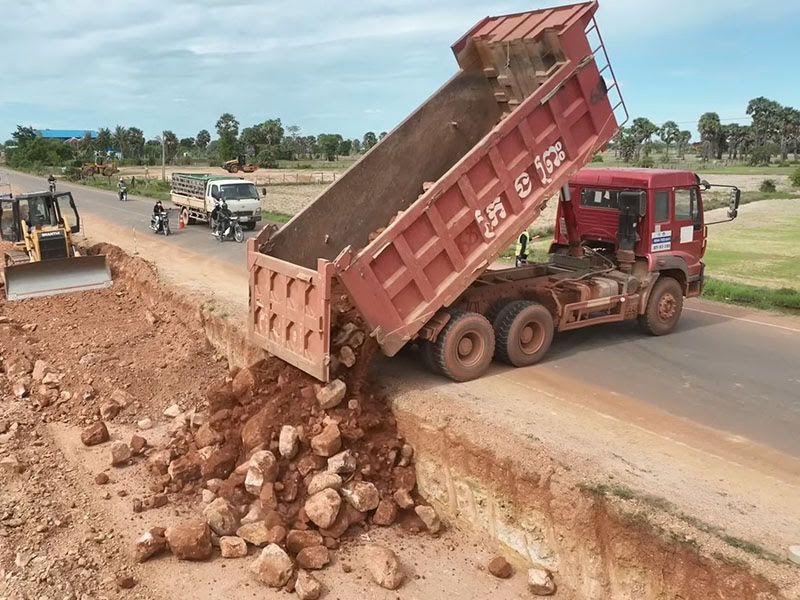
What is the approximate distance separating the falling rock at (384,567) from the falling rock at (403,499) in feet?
2.70

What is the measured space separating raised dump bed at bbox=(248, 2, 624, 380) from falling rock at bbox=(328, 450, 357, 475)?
0.89 m

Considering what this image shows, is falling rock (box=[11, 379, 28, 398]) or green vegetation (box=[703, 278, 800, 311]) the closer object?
falling rock (box=[11, 379, 28, 398])

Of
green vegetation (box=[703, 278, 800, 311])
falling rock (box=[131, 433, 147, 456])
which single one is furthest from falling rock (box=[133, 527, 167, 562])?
green vegetation (box=[703, 278, 800, 311])

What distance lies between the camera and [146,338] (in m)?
11.9

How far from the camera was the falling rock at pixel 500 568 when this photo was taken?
6.08 metres

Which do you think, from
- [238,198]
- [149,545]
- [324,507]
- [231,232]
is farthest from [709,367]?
[238,198]

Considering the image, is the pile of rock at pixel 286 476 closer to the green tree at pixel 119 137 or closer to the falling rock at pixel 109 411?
the falling rock at pixel 109 411

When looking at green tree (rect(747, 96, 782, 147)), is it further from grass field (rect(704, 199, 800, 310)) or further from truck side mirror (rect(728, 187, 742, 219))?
truck side mirror (rect(728, 187, 742, 219))

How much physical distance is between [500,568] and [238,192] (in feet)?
66.4

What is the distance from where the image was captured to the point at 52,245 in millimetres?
15844

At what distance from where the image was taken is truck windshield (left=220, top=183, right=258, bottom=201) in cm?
2400

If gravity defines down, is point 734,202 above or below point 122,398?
above

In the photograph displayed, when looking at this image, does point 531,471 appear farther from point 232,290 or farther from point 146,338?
point 232,290

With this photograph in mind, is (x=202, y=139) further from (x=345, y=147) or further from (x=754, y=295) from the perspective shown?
(x=754, y=295)
